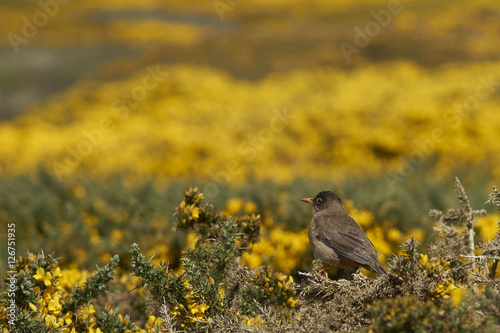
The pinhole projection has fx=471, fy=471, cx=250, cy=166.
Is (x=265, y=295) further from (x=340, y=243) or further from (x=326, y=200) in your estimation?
(x=326, y=200)

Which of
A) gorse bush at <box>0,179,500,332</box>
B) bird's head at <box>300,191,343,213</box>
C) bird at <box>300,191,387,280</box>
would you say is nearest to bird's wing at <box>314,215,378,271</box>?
bird at <box>300,191,387,280</box>

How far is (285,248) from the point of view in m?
5.31

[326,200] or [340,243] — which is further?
[326,200]

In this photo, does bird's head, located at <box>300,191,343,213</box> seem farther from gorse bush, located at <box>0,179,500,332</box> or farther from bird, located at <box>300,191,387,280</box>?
gorse bush, located at <box>0,179,500,332</box>

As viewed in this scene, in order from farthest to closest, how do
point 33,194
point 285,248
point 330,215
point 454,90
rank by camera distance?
1. point 454,90
2. point 33,194
3. point 285,248
4. point 330,215

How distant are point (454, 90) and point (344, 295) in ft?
49.0

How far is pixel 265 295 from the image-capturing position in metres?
3.07

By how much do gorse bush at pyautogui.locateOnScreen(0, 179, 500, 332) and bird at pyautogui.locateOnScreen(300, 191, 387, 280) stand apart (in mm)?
465

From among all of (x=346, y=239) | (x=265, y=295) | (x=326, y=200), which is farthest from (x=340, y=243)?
(x=265, y=295)

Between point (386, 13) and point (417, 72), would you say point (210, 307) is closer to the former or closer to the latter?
point (417, 72)

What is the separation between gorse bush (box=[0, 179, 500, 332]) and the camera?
2.19 metres

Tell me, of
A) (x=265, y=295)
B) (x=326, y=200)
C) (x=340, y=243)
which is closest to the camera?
(x=265, y=295)

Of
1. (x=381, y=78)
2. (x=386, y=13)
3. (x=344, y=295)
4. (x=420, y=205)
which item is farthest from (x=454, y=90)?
(x=386, y=13)

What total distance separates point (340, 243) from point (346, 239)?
62 millimetres
